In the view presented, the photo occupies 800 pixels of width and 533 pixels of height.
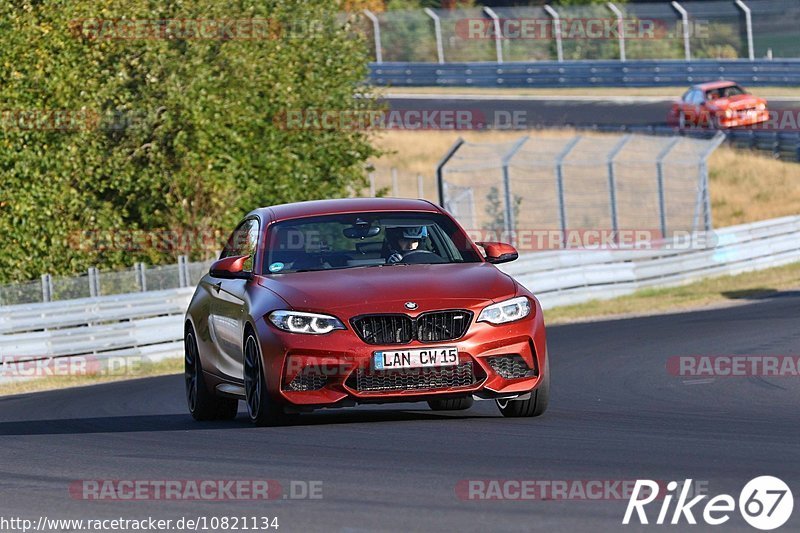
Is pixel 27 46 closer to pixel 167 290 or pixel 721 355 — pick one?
pixel 167 290

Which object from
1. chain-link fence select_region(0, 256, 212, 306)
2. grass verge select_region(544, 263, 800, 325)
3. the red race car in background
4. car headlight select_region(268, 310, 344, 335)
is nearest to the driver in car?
car headlight select_region(268, 310, 344, 335)

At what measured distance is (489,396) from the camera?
9.85m

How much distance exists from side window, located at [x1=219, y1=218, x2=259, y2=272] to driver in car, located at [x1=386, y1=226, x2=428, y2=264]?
3.21ft

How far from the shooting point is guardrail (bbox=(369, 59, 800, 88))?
4981cm

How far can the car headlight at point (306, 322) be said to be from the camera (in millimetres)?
9672

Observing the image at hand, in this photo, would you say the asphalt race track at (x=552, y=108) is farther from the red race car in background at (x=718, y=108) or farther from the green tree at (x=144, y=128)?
the green tree at (x=144, y=128)

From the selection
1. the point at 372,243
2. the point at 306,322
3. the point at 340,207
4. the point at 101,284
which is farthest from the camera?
the point at 101,284

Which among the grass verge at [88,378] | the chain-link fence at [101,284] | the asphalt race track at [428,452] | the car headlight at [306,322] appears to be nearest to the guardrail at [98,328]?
the grass verge at [88,378]

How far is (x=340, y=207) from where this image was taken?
1113 cm

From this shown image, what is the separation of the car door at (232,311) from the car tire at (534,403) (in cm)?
184

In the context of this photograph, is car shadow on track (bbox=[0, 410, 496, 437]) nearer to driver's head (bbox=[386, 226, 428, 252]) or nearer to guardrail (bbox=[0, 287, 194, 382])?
driver's head (bbox=[386, 226, 428, 252])

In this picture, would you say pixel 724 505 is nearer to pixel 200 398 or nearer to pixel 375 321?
pixel 375 321

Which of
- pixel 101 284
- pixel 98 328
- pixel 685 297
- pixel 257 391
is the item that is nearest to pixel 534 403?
pixel 257 391

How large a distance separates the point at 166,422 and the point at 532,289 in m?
13.7
